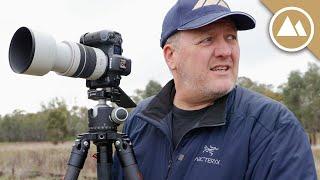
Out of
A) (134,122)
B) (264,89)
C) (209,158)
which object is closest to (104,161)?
(134,122)

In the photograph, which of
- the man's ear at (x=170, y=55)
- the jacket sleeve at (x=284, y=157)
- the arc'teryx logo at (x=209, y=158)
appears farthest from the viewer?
the man's ear at (x=170, y=55)

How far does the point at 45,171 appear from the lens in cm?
1138

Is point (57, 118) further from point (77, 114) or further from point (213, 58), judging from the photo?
point (213, 58)

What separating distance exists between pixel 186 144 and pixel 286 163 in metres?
0.56

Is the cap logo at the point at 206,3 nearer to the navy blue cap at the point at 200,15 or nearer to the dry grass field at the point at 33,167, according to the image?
the navy blue cap at the point at 200,15

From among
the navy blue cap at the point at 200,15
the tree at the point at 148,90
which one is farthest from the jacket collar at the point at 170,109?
the tree at the point at 148,90

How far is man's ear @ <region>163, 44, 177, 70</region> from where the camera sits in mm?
2879

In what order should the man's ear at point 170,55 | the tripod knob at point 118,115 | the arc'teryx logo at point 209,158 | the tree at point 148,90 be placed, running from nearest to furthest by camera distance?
the arc'teryx logo at point 209,158, the tripod knob at point 118,115, the man's ear at point 170,55, the tree at point 148,90

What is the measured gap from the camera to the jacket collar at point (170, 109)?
2.50m

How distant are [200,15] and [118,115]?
2.35 feet

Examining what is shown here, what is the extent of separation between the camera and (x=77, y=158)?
2.68 m

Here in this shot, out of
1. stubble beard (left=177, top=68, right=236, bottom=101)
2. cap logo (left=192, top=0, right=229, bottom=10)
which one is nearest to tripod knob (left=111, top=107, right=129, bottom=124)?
stubble beard (left=177, top=68, right=236, bottom=101)

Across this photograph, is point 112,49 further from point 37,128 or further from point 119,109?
point 37,128

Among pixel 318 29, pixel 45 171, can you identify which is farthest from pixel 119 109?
pixel 45 171
